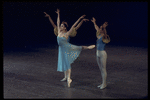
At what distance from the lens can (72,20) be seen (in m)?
16.6

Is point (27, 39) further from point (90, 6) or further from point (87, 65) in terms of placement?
point (87, 65)

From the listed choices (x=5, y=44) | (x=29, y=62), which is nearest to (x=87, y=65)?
(x=29, y=62)

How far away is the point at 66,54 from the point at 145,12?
13.3 metres

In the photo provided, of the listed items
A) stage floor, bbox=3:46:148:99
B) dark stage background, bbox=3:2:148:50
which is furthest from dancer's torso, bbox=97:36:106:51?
dark stage background, bbox=3:2:148:50

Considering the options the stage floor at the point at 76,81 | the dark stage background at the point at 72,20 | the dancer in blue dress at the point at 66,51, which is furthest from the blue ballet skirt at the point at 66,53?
the dark stage background at the point at 72,20

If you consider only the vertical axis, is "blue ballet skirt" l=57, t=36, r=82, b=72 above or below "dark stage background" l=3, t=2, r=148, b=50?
below

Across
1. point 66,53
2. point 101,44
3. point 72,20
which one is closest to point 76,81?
point 66,53

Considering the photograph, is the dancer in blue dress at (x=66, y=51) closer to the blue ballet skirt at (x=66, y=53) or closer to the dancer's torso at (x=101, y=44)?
the blue ballet skirt at (x=66, y=53)

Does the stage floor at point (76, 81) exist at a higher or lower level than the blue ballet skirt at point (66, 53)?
lower

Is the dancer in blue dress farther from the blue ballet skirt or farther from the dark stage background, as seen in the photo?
the dark stage background

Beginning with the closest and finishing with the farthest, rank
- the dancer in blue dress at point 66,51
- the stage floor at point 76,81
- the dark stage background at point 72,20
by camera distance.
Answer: the stage floor at point 76,81, the dancer in blue dress at point 66,51, the dark stage background at point 72,20

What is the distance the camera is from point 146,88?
4.91 m

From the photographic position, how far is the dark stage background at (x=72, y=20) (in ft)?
48.2

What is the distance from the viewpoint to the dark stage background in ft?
48.2
